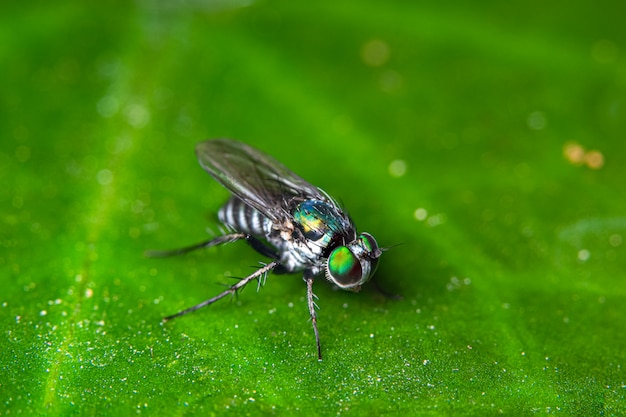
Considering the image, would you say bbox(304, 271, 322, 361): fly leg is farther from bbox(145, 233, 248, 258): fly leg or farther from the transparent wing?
bbox(145, 233, 248, 258): fly leg

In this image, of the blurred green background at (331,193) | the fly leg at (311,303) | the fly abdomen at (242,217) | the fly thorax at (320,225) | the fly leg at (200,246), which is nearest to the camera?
the blurred green background at (331,193)

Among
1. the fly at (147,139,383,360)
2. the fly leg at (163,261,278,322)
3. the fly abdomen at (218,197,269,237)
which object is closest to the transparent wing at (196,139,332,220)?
the fly at (147,139,383,360)

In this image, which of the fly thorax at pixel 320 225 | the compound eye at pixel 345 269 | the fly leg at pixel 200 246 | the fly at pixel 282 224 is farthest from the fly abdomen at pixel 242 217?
the compound eye at pixel 345 269

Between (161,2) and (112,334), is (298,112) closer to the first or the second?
(161,2)

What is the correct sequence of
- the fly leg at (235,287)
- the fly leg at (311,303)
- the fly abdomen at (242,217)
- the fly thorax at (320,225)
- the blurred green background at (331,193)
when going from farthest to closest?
1. the fly abdomen at (242,217)
2. the fly thorax at (320,225)
3. the fly leg at (235,287)
4. the fly leg at (311,303)
5. the blurred green background at (331,193)

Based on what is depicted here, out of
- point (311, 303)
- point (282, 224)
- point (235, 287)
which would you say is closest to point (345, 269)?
point (311, 303)

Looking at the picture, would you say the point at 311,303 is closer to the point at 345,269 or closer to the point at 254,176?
the point at 345,269

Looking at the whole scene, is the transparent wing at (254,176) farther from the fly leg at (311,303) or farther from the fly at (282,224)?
the fly leg at (311,303)
